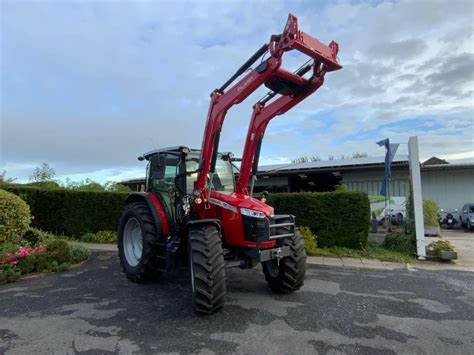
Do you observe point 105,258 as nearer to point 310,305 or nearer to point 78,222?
point 78,222

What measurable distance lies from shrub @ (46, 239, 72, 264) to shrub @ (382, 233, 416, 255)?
26.5 ft

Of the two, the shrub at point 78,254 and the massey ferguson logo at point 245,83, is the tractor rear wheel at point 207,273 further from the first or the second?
the shrub at point 78,254

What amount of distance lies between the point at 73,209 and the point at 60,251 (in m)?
4.62

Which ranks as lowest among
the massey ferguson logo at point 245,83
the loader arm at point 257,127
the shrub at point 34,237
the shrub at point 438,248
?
the shrub at point 438,248

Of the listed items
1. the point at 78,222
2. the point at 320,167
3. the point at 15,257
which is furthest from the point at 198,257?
the point at 320,167

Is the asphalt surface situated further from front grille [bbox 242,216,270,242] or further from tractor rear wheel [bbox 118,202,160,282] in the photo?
front grille [bbox 242,216,270,242]

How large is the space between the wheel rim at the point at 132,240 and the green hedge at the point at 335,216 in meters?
4.68

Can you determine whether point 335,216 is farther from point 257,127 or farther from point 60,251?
point 60,251

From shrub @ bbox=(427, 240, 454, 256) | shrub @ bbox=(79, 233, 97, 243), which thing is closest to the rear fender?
shrub @ bbox=(79, 233, 97, 243)

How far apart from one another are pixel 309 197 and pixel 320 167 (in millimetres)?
8035

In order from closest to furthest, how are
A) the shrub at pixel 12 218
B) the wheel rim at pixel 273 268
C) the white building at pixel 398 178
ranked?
the wheel rim at pixel 273 268
the shrub at pixel 12 218
the white building at pixel 398 178

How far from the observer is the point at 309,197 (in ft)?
32.0

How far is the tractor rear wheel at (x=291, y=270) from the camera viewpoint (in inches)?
206

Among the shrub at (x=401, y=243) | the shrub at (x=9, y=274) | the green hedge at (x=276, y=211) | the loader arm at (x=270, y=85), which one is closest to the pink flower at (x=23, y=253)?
the shrub at (x=9, y=274)
